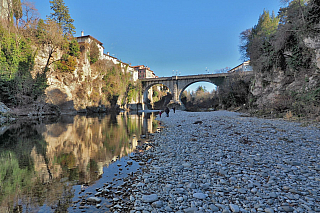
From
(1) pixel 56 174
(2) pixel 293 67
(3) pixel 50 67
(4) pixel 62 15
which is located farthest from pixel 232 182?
(4) pixel 62 15

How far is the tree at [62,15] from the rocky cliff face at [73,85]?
910 cm

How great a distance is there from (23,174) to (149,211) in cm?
468

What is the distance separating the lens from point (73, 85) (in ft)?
140

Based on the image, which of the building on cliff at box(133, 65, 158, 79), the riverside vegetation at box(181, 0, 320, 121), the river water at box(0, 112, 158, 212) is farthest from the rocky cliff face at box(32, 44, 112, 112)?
the building on cliff at box(133, 65, 158, 79)

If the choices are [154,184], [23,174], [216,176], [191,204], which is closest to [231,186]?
[216,176]

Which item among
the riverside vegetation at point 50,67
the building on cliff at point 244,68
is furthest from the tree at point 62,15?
the building on cliff at point 244,68

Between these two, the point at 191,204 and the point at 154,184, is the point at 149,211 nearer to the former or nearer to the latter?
the point at 191,204

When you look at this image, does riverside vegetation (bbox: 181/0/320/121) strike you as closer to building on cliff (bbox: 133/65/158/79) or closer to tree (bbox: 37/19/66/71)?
tree (bbox: 37/19/66/71)

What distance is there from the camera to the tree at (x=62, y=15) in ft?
152

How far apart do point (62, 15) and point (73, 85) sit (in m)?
21.5

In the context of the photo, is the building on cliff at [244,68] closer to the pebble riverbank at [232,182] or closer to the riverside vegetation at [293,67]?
the riverside vegetation at [293,67]

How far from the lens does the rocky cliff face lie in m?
36.5

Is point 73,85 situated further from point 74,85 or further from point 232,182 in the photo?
point 232,182

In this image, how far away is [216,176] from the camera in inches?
162
